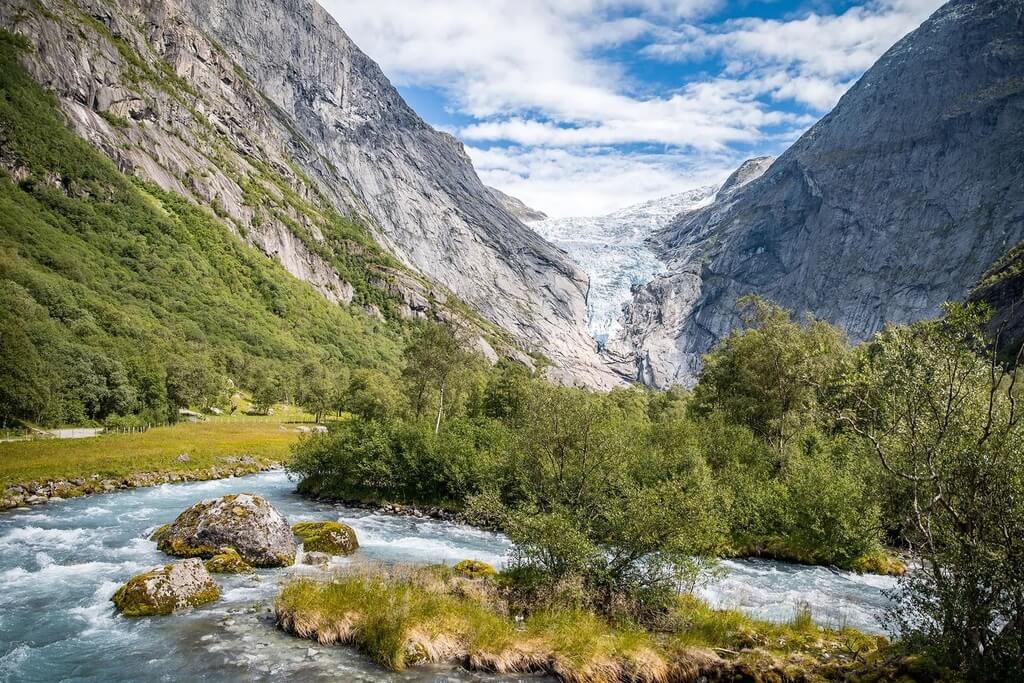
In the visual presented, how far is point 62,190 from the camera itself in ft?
452

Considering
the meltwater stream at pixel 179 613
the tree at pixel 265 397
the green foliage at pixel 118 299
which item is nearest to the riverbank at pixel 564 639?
the meltwater stream at pixel 179 613

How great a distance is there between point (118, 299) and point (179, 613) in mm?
125413

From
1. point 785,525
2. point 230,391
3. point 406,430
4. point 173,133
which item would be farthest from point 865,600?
point 173,133

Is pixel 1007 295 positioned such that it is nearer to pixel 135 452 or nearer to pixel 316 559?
pixel 316 559

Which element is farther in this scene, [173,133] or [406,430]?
[173,133]

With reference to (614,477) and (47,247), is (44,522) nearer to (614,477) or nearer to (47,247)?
(614,477)

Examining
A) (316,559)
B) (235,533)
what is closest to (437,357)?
(316,559)

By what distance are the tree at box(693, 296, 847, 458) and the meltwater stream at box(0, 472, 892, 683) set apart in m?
18.0

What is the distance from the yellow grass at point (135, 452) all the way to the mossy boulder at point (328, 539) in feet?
68.2

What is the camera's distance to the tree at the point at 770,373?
149 ft

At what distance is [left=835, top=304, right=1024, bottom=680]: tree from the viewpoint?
40.5ft

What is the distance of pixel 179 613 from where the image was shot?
18844 mm

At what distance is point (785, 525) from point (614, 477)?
53.5 feet

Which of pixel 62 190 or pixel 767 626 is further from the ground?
pixel 62 190
